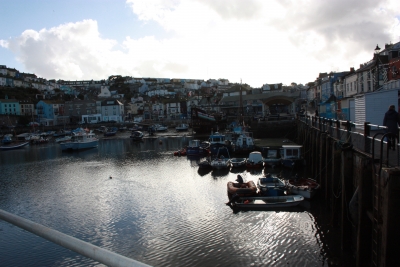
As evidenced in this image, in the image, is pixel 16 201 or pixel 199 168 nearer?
pixel 16 201

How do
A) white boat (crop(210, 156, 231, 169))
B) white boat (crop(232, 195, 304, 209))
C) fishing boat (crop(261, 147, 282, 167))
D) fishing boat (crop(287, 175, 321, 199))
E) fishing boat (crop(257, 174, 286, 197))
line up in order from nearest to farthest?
white boat (crop(232, 195, 304, 209)) < fishing boat (crop(287, 175, 321, 199)) < fishing boat (crop(257, 174, 286, 197)) < fishing boat (crop(261, 147, 282, 167)) < white boat (crop(210, 156, 231, 169))

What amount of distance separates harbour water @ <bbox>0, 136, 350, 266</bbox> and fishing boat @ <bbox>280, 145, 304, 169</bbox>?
1273mm

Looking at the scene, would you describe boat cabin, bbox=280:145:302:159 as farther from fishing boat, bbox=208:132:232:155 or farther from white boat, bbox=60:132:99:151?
white boat, bbox=60:132:99:151

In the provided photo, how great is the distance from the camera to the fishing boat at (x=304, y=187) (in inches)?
760

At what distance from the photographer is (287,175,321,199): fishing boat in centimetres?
1930

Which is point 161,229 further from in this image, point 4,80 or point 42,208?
point 4,80

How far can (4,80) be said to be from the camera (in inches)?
5295

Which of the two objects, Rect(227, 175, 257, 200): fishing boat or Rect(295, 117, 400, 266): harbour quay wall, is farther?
Rect(227, 175, 257, 200): fishing boat

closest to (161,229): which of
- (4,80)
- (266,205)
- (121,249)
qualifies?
(121,249)

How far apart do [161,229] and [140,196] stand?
7.53 metres

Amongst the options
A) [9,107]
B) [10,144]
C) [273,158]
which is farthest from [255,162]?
[9,107]

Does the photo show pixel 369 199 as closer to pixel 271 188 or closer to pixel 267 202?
pixel 267 202

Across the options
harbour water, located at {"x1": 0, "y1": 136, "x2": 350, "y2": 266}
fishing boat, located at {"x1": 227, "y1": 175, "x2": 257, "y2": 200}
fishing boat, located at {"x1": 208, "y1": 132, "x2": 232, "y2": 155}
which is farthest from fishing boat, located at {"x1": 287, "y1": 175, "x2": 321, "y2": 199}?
fishing boat, located at {"x1": 208, "y1": 132, "x2": 232, "y2": 155}

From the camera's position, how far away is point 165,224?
56.4 ft
